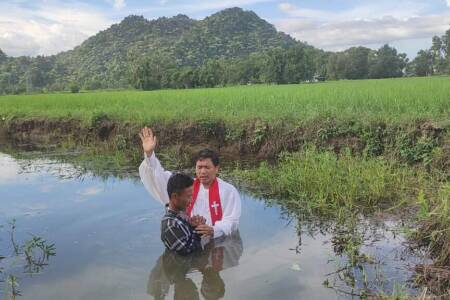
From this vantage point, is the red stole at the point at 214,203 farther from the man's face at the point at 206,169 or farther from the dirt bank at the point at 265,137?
the dirt bank at the point at 265,137

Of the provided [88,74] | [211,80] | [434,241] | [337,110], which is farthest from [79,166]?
[88,74]

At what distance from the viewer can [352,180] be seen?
540 cm

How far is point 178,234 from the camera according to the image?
3785 mm

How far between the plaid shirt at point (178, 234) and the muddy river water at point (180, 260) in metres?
0.16

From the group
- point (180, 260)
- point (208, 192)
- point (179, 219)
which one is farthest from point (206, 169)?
point (180, 260)

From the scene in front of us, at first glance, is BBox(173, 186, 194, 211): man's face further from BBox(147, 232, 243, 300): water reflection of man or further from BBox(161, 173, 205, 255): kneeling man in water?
BBox(147, 232, 243, 300): water reflection of man

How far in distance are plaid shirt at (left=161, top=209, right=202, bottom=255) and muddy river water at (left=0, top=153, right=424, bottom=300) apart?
16 cm

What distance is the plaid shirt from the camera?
3764mm

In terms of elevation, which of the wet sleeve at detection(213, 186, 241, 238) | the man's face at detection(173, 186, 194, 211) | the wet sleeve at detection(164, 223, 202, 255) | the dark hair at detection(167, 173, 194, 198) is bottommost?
the wet sleeve at detection(164, 223, 202, 255)

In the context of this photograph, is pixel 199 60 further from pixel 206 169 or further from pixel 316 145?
pixel 206 169

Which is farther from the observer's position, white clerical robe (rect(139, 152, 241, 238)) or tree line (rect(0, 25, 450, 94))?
tree line (rect(0, 25, 450, 94))

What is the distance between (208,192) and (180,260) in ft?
2.07

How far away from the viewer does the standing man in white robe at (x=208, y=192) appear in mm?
3943

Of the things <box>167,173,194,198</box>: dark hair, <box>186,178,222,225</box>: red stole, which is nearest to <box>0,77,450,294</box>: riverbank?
<box>186,178,222,225</box>: red stole
